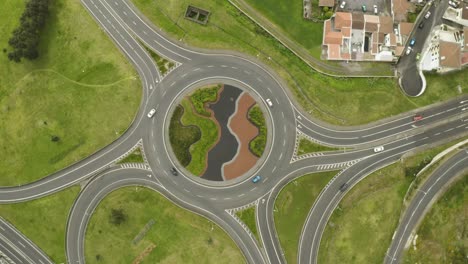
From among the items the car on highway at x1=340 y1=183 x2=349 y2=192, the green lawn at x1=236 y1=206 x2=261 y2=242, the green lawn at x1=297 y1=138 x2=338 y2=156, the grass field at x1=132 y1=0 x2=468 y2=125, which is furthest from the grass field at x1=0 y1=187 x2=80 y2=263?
the car on highway at x1=340 y1=183 x2=349 y2=192

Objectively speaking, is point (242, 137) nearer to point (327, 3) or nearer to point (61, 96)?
point (327, 3)

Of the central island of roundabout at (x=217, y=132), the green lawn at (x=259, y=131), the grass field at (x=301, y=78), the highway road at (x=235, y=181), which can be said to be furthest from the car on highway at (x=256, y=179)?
the grass field at (x=301, y=78)

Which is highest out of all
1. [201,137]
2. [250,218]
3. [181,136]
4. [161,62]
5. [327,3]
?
[327,3]

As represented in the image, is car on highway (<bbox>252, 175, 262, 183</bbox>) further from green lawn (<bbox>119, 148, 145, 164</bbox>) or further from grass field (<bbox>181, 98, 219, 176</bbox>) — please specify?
green lawn (<bbox>119, 148, 145, 164</bbox>)

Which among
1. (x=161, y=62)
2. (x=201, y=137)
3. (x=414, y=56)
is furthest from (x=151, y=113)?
(x=414, y=56)

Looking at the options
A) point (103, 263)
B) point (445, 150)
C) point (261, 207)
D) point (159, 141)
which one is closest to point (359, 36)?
point (445, 150)

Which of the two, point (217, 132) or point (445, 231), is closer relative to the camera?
point (445, 231)

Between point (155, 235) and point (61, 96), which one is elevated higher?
point (61, 96)

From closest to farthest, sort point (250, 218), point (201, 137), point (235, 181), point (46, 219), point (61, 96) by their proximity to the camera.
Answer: point (46, 219)
point (250, 218)
point (235, 181)
point (201, 137)
point (61, 96)
